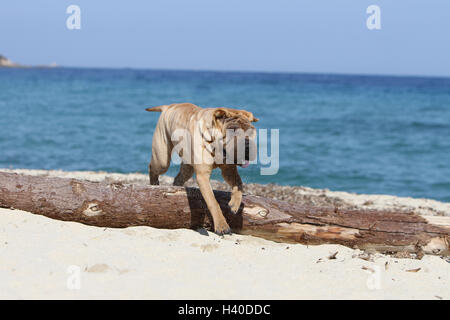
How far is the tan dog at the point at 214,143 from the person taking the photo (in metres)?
4.59

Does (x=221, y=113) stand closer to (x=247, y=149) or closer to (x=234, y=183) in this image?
(x=247, y=149)

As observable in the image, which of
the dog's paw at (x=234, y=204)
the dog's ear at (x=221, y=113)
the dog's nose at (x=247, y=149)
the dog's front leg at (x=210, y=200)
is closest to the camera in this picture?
the dog's nose at (x=247, y=149)

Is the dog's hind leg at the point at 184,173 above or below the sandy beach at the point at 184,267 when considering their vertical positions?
above

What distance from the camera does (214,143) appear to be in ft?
15.7

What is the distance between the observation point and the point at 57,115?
76.8ft

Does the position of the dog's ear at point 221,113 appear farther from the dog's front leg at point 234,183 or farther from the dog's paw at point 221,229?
the dog's paw at point 221,229

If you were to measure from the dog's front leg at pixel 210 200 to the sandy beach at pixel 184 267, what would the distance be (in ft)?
0.51

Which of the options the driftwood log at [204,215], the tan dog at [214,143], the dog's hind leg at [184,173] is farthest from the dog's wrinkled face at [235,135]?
the dog's hind leg at [184,173]

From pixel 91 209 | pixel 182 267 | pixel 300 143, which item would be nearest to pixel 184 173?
pixel 91 209

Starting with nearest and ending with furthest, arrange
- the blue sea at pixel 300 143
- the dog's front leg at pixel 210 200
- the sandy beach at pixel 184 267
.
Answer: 1. the sandy beach at pixel 184 267
2. the dog's front leg at pixel 210 200
3. the blue sea at pixel 300 143

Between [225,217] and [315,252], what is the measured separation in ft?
3.30
